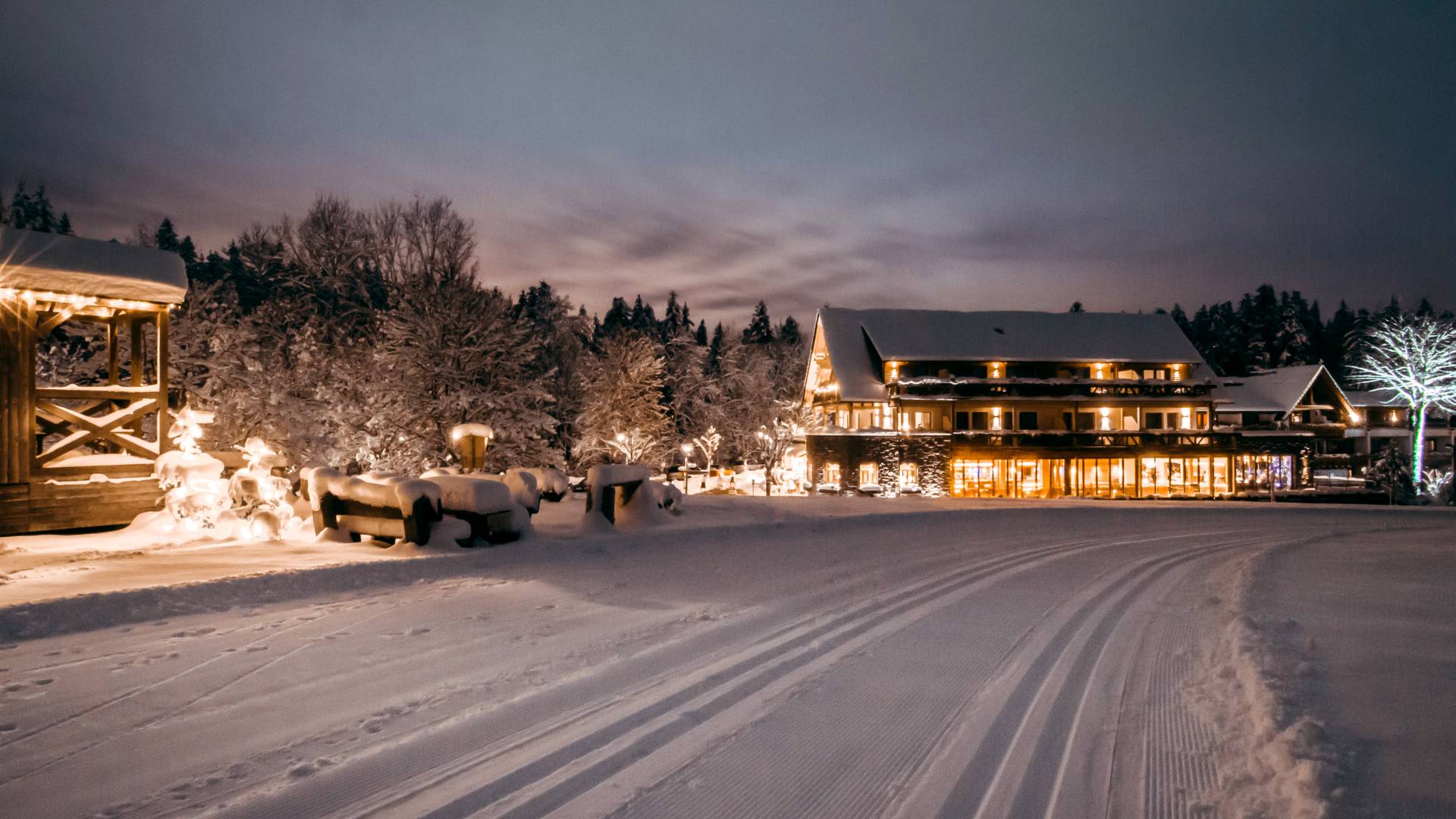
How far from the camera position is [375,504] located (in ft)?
42.8

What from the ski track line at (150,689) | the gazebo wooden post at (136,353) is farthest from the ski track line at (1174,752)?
the gazebo wooden post at (136,353)

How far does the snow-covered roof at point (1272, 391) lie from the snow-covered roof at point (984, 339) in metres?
6.31

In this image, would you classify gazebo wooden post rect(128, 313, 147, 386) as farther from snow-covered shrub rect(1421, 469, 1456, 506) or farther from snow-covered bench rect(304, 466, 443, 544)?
snow-covered shrub rect(1421, 469, 1456, 506)

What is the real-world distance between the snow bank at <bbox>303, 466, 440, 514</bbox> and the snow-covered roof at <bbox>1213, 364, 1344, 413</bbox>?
163 ft

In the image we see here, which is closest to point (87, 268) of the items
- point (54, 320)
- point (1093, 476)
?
point (54, 320)

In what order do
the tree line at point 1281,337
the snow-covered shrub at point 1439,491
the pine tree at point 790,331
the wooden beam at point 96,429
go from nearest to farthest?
the wooden beam at point 96,429 < the snow-covered shrub at point 1439,491 < the tree line at point 1281,337 < the pine tree at point 790,331

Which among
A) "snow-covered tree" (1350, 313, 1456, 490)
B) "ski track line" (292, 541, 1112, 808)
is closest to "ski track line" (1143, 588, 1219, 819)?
"ski track line" (292, 541, 1112, 808)

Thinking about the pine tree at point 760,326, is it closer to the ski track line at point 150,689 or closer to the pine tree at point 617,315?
the pine tree at point 617,315

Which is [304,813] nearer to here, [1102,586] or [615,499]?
[1102,586]

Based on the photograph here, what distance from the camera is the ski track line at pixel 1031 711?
14.1 feet

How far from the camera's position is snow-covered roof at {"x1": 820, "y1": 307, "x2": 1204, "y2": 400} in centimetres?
4272

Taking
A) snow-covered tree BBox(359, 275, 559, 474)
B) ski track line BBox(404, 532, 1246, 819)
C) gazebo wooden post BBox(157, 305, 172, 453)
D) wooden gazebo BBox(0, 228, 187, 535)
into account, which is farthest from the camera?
snow-covered tree BBox(359, 275, 559, 474)

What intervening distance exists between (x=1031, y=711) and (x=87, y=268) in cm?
1665

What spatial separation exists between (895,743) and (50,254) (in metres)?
16.2
